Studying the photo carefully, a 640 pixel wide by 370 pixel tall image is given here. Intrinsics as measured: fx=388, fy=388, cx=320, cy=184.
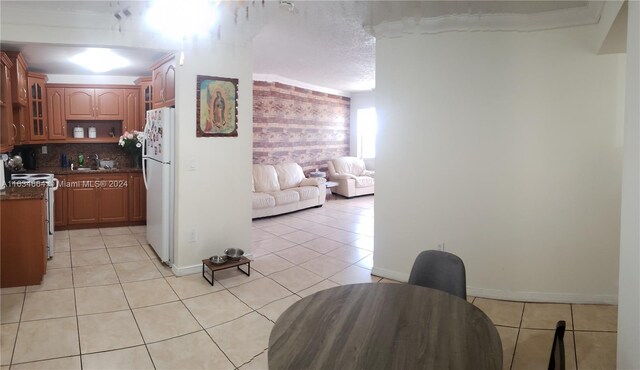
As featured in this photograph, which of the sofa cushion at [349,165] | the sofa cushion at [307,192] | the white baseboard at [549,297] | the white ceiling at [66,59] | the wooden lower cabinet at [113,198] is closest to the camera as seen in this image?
the white baseboard at [549,297]

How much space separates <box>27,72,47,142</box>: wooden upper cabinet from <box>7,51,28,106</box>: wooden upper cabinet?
424 millimetres

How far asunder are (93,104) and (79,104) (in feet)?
0.60

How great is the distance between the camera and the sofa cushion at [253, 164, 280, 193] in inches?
263

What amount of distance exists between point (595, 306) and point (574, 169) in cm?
111

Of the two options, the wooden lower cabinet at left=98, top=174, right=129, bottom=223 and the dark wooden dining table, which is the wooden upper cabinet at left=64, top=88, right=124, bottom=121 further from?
the dark wooden dining table

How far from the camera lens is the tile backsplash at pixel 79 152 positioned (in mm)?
5719

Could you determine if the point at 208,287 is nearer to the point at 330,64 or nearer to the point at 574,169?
the point at 574,169

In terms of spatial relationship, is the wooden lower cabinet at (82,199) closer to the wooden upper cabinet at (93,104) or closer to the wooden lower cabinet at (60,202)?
the wooden lower cabinet at (60,202)

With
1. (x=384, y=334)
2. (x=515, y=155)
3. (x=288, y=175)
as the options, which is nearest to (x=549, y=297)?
(x=515, y=155)

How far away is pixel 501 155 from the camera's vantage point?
322 cm

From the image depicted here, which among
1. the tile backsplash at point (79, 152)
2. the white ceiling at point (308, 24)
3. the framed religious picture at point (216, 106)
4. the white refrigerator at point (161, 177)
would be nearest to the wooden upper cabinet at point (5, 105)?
the white ceiling at point (308, 24)

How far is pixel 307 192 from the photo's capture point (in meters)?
7.05

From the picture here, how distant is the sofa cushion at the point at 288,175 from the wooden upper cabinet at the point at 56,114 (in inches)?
133

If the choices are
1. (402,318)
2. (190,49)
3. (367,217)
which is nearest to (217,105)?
(190,49)
